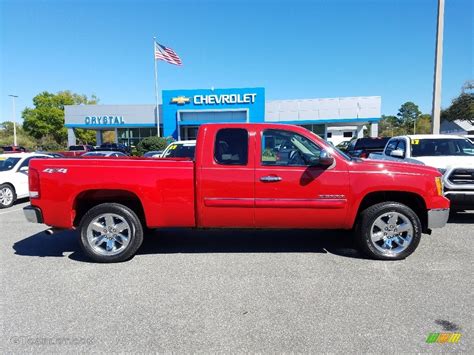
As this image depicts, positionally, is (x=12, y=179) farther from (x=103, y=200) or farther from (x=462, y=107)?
(x=462, y=107)

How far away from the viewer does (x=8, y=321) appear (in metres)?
3.01

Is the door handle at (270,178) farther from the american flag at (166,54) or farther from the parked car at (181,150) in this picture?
the american flag at (166,54)

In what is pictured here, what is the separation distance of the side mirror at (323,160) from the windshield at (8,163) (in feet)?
30.4

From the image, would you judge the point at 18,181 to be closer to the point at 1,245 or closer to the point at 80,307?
the point at 1,245

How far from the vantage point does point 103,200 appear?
461cm

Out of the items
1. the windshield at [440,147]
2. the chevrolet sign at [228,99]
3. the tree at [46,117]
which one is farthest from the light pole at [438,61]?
the tree at [46,117]

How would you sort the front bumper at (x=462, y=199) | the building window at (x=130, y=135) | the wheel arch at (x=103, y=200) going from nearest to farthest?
the wheel arch at (x=103, y=200) < the front bumper at (x=462, y=199) < the building window at (x=130, y=135)

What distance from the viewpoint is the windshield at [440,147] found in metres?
7.45

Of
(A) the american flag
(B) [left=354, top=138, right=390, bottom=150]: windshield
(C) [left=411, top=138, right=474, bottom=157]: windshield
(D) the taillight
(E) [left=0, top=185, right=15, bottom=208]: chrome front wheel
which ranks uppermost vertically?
(A) the american flag

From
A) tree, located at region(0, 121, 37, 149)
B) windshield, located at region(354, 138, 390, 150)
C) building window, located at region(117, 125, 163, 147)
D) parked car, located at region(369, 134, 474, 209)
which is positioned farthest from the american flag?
tree, located at region(0, 121, 37, 149)

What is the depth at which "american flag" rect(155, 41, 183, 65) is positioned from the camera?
27.5 m

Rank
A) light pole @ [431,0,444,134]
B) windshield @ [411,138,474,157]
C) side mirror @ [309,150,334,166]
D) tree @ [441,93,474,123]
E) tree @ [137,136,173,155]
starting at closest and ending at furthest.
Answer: side mirror @ [309,150,334,166], windshield @ [411,138,474,157], light pole @ [431,0,444,134], tree @ [137,136,173,155], tree @ [441,93,474,123]

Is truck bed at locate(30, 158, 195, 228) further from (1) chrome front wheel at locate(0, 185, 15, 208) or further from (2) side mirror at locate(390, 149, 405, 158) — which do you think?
(1) chrome front wheel at locate(0, 185, 15, 208)

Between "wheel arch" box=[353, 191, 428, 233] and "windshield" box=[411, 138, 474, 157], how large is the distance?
3367mm
